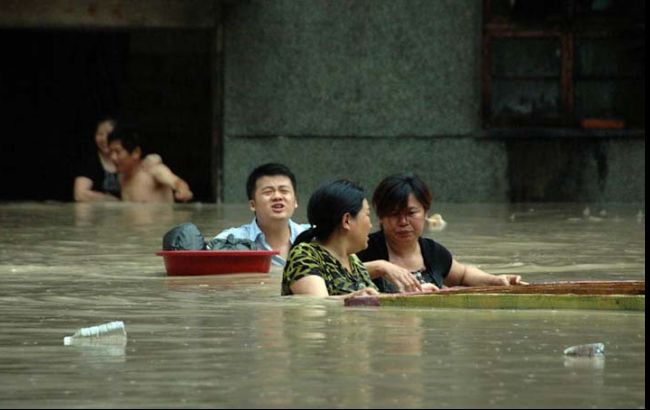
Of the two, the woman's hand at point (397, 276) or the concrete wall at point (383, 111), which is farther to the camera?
the concrete wall at point (383, 111)

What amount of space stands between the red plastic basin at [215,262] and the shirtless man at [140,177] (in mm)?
9112

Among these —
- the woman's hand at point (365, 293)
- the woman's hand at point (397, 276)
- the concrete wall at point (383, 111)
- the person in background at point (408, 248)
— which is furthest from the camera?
the concrete wall at point (383, 111)

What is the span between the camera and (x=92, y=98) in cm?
2662

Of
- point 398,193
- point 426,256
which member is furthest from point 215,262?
point 398,193

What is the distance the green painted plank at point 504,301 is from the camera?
30.4 feet

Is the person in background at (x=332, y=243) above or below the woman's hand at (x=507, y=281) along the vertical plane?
above

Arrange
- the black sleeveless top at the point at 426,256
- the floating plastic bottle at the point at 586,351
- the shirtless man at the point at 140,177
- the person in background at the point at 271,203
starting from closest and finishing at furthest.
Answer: the floating plastic bottle at the point at 586,351 < the black sleeveless top at the point at 426,256 < the person in background at the point at 271,203 < the shirtless man at the point at 140,177

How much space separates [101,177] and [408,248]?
1195 cm

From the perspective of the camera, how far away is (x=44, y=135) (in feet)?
87.9

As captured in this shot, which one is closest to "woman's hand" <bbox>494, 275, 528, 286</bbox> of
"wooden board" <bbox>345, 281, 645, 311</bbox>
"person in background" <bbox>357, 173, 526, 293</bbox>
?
"person in background" <bbox>357, 173, 526, 293</bbox>

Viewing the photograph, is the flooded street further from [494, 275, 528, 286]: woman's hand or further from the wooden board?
[494, 275, 528, 286]: woman's hand

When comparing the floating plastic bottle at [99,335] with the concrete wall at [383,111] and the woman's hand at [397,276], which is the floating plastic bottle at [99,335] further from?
the concrete wall at [383,111]

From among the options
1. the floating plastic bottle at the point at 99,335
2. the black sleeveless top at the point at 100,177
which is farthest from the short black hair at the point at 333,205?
the black sleeveless top at the point at 100,177

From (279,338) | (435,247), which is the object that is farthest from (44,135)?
(279,338)
